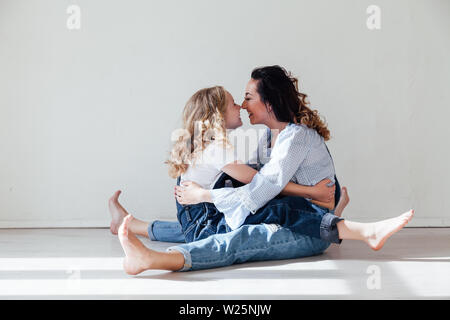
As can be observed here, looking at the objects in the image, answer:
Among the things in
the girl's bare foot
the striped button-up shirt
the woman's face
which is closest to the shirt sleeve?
the striped button-up shirt

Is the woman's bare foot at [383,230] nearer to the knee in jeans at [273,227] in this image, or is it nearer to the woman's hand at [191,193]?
the knee in jeans at [273,227]

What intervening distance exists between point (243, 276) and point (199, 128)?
66cm

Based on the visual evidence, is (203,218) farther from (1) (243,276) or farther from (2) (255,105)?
(2) (255,105)

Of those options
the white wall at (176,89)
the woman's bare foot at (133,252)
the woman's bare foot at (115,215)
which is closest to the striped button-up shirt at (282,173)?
the woman's bare foot at (133,252)

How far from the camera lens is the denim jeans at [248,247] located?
70.3 inches

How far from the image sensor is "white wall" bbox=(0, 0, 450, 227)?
3.00 m

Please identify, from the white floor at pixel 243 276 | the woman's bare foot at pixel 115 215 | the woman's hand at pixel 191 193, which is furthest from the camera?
the woman's bare foot at pixel 115 215

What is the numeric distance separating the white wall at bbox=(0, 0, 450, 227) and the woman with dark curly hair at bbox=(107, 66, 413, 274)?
80cm

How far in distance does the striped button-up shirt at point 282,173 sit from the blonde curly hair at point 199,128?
7.7 inches

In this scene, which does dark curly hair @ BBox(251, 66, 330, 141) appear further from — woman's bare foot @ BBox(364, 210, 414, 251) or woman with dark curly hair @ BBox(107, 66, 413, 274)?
woman's bare foot @ BBox(364, 210, 414, 251)

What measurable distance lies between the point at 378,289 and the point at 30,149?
7.26 ft

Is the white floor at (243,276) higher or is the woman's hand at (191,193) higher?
the woman's hand at (191,193)

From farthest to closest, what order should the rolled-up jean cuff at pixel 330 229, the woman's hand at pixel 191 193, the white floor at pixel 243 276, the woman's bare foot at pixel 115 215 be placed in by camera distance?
the woman's bare foot at pixel 115 215 → the woman's hand at pixel 191 193 → the rolled-up jean cuff at pixel 330 229 → the white floor at pixel 243 276
